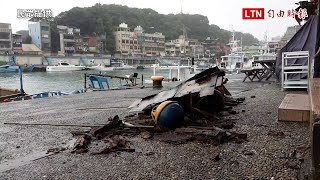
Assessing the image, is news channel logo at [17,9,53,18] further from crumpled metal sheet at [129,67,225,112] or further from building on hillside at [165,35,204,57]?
crumpled metal sheet at [129,67,225,112]

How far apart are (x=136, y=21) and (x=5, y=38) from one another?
205 ft

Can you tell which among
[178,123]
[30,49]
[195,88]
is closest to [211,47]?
[30,49]

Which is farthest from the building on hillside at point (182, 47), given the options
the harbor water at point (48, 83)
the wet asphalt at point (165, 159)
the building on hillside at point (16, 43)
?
the wet asphalt at point (165, 159)

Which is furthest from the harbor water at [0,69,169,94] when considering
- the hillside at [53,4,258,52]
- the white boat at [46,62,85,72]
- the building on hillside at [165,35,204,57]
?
the building on hillside at [165,35,204,57]

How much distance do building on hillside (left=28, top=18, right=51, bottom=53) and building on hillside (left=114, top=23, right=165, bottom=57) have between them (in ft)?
90.6

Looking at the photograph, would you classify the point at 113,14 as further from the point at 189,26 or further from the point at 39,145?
the point at 39,145

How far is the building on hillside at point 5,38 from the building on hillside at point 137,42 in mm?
40439

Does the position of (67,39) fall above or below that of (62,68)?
above

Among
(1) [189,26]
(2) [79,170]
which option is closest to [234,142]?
(2) [79,170]

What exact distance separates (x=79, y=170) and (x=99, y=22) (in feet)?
380

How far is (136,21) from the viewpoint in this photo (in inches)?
5226

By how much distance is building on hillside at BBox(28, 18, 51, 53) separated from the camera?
305 feet

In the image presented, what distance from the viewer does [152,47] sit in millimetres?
125000

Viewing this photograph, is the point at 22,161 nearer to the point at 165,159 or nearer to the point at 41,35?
the point at 165,159
